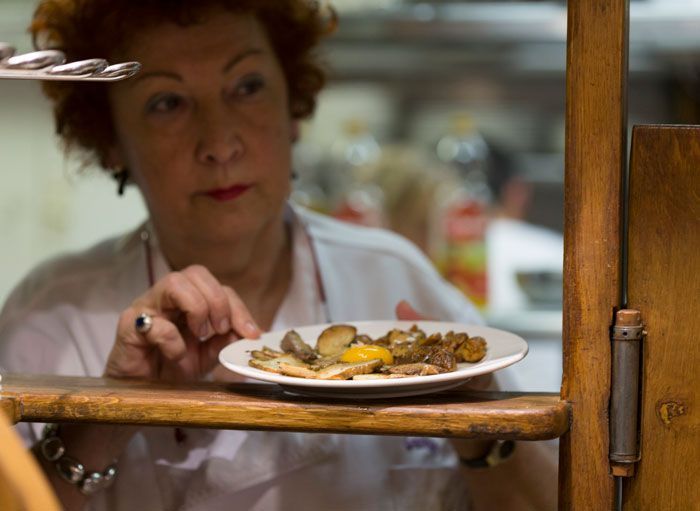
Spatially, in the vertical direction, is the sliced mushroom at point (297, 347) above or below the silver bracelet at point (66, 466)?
above

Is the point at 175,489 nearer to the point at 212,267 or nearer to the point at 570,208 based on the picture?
the point at 212,267

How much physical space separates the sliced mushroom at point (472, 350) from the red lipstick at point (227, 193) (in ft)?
1.68

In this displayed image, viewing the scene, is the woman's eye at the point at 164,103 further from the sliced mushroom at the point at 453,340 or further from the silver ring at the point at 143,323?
the sliced mushroom at the point at 453,340

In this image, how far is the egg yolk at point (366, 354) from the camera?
32.8 inches

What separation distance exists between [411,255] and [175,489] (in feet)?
1.80

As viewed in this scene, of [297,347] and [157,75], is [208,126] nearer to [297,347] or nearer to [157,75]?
[157,75]

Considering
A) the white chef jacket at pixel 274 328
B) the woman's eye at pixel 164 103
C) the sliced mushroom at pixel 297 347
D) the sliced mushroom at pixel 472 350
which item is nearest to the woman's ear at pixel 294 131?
the white chef jacket at pixel 274 328

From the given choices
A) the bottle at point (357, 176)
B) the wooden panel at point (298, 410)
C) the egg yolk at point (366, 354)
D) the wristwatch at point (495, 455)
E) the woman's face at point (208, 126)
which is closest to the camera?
the wooden panel at point (298, 410)

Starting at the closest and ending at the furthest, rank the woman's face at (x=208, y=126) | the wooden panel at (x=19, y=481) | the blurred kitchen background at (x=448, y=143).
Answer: the wooden panel at (x=19, y=481) < the woman's face at (x=208, y=126) < the blurred kitchen background at (x=448, y=143)

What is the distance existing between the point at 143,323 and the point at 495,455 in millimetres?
436

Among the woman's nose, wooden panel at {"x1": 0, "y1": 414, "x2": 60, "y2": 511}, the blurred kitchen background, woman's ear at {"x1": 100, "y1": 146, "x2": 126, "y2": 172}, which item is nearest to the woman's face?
the woman's nose

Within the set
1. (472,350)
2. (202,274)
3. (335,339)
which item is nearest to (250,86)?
(202,274)

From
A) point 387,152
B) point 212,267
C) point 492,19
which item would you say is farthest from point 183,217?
point 387,152

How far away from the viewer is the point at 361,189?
8.53 ft
